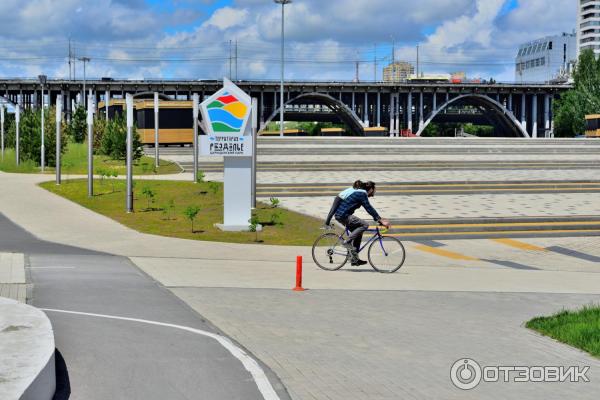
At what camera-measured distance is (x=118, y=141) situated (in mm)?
44844

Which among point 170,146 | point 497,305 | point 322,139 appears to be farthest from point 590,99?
point 497,305

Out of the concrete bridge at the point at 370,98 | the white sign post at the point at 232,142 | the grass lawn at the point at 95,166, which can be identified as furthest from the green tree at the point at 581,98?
the white sign post at the point at 232,142

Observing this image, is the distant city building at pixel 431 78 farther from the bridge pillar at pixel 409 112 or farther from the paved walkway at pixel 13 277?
the paved walkway at pixel 13 277

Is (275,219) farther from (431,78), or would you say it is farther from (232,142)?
(431,78)

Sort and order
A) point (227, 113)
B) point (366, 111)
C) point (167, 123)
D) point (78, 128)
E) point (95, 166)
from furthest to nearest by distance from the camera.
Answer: point (366, 111), point (78, 128), point (167, 123), point (95, 166), point (227, 113)

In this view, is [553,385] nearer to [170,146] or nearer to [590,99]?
[170,146]

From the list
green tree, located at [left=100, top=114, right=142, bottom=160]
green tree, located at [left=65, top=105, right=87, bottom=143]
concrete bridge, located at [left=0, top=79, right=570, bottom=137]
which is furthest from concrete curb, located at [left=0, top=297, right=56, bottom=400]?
concrete bridge, located at [left=0, top=79, right=570, bottom=137]

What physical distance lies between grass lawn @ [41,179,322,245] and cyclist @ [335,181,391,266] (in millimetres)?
5027

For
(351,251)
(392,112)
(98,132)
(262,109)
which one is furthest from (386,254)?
(392,112)

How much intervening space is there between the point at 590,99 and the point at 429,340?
105186mm

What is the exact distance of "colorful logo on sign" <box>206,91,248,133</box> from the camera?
21344 mm

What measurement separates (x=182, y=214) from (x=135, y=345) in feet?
54.4

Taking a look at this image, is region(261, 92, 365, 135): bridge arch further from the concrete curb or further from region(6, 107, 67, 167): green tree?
the concrete curb

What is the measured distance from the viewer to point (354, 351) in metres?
8.55
